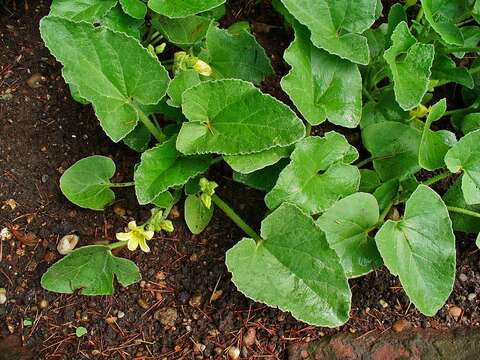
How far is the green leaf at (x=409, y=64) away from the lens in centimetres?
185

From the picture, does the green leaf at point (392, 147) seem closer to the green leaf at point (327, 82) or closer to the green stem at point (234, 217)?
the green leaf at point (327, 82)

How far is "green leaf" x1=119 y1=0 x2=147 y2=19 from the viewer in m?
1.93

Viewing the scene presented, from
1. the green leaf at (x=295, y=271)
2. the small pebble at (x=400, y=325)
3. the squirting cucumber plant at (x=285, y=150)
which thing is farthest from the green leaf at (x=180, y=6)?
the small pebble at (x=400, y=325)

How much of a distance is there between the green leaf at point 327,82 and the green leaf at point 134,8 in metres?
0.48

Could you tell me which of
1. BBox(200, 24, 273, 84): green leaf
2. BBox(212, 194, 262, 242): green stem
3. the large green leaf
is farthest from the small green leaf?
BBox(200, 24, 273, 84): green leaf

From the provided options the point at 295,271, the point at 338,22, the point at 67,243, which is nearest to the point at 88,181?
the point at 67,243

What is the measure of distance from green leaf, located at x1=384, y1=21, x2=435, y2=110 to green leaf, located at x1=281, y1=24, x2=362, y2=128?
0.12 m

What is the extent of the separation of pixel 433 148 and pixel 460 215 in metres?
0.28

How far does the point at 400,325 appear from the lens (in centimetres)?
196

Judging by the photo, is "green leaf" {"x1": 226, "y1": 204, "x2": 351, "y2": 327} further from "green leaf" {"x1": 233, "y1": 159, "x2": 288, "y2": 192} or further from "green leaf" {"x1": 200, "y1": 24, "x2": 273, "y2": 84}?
"green leaf" {"x1": 200, "y1": 24, "x2": 273, "y2": 84}

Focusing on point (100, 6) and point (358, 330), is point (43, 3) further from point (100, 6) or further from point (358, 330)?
point (358, 330)

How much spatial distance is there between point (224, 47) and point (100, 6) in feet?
1.34

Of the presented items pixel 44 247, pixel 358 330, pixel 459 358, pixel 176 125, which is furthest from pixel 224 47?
pixel 459 358

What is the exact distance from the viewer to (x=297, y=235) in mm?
1754
